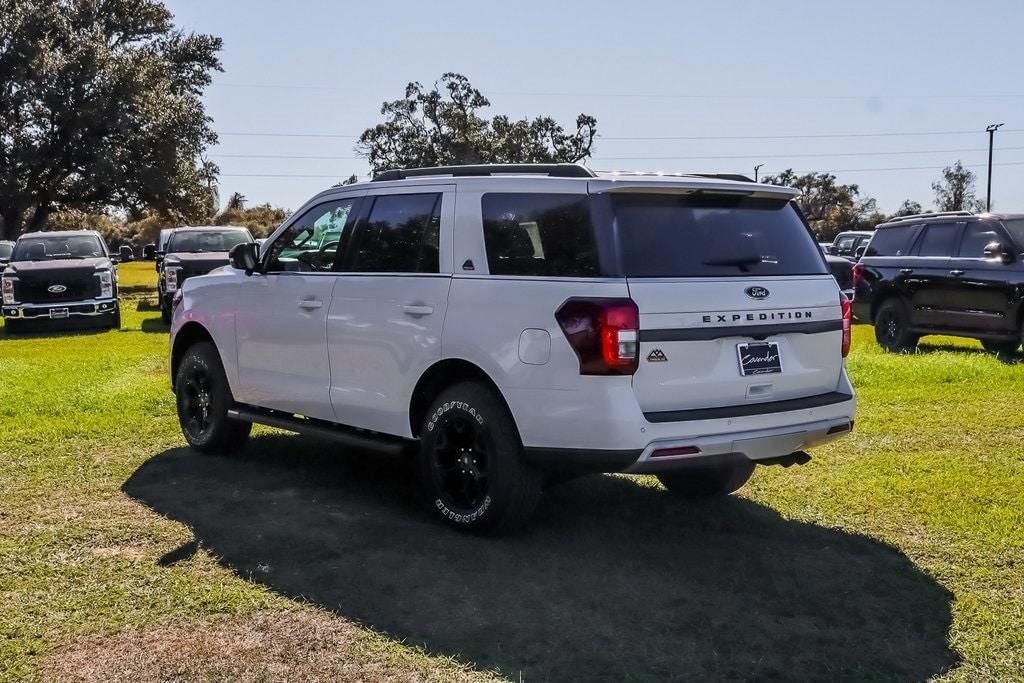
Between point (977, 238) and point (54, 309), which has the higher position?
point (977, 238)

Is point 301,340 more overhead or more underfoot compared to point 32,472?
more overhead

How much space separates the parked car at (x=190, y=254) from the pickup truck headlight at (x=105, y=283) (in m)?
1.00

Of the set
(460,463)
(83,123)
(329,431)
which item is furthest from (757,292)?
(83,123)

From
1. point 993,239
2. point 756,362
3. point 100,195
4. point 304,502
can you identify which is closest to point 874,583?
point 756,362

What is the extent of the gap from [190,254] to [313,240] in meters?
14.7

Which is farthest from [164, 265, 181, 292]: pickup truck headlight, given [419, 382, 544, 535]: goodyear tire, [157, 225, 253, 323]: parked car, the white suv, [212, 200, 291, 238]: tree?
[212, 200, 291, 238]: tree

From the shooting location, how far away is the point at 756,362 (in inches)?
214

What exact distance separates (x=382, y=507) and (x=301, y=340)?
124 cm

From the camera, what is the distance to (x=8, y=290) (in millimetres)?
19688

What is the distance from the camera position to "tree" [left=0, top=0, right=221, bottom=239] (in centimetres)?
3884

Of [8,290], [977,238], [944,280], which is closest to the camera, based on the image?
[977,238]

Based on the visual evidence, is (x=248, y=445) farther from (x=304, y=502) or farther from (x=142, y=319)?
(x=142, y=319)

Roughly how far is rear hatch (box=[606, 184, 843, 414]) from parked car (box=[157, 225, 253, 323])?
15.8m

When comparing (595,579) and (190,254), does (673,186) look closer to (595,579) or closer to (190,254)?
(595,579)
